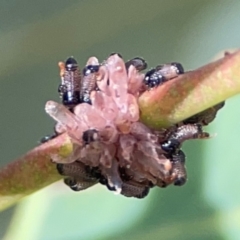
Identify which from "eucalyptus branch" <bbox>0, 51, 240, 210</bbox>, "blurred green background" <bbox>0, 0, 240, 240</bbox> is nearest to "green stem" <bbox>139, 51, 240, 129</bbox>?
"eucalyptus branch" <bbox>0, 51, 240, 210</bbox>

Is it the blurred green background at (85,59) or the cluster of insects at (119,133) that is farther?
the blurred green background at (85,59)

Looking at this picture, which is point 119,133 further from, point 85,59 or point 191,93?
point 85,59

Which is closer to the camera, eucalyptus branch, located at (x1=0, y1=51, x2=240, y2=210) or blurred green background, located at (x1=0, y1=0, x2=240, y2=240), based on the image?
eucalyptus branch, located at (x1=0, y1=51, x2=240, y2=210)

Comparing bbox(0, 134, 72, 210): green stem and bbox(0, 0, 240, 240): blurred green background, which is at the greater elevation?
bbox(0, 0, 240, 240): blurred green background

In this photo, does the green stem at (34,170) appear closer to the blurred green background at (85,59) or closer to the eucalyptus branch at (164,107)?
the eucalyptus branch at (164,107)

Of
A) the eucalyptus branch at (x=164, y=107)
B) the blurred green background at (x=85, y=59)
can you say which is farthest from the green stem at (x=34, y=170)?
the blurred green background at (x=85, y=59)

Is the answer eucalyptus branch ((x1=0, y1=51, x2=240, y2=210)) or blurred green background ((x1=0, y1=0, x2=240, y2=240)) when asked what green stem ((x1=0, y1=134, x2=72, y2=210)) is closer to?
eucalyptus branch ((x1=0, y1=51, x2=240, y2=210))
